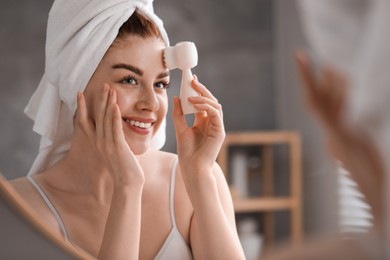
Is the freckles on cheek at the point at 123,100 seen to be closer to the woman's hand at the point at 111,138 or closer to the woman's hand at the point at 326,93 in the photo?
the woman's hand at the point at 111,138

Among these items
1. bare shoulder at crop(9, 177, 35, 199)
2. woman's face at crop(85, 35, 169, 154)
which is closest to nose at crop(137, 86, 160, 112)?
woman's face at crop(85, 35, 169, 154)

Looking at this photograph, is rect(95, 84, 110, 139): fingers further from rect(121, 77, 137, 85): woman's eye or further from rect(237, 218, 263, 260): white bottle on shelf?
rect(237, 218, 263, 260): white bottle on shelf

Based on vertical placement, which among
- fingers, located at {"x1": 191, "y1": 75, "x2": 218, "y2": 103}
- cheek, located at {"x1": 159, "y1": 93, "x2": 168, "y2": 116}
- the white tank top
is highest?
fingers, located at {"x1": 191, "y1": 75, "x2": 218, "y2": 103}

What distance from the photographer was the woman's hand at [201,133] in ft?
1.56

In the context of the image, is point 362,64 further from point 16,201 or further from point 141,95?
point 16,201

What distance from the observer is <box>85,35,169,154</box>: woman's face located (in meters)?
0.47

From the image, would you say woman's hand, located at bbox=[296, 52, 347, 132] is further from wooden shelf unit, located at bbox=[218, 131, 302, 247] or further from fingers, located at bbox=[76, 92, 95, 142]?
fingers, located at bbox=[76, 92, 95, 142]

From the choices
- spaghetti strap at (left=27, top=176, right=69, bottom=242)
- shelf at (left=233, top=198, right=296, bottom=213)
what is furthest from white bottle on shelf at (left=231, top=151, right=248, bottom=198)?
spaghetti strap at (left=27, top=176, right=69, bottom=242)

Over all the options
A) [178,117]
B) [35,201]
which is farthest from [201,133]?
[35,201]

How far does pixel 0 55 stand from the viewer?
47 centimetres

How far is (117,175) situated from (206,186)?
66mm

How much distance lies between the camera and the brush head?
467 mm

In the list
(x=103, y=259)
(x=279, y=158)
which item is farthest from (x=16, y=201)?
(x=279, y=158)

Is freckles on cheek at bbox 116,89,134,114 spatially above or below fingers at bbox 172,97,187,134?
above
